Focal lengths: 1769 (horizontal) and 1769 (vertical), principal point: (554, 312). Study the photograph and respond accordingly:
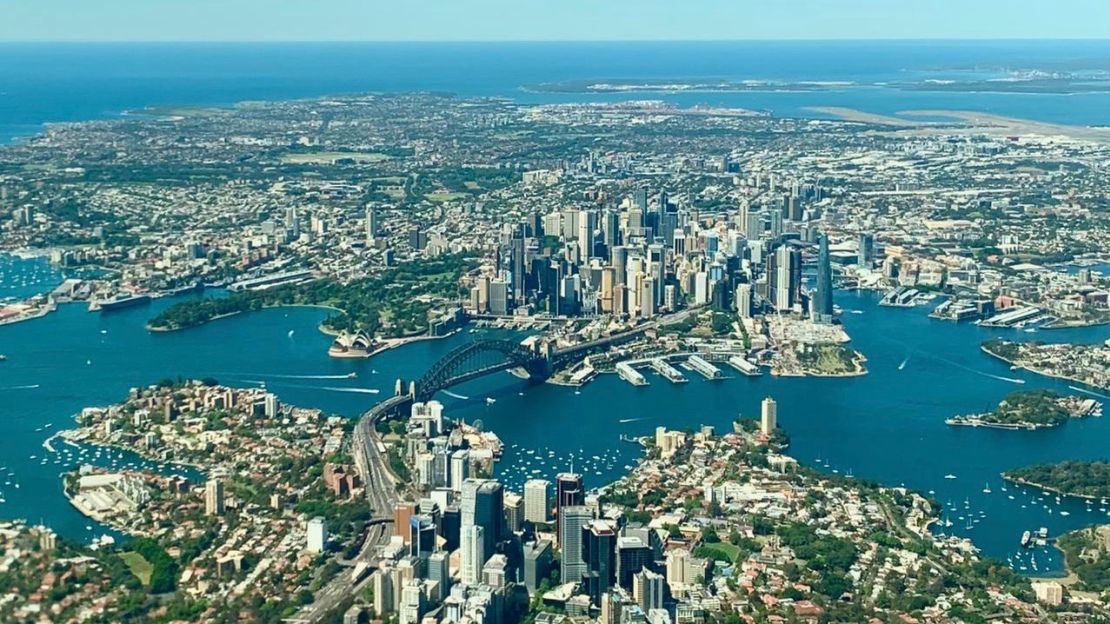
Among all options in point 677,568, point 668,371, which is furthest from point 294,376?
point 677,568

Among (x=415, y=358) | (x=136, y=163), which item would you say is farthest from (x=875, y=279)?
(x=136, y=163)

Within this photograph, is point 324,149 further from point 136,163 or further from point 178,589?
point 178,589

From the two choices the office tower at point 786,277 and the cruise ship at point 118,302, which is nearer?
the cruise ship at point 118,302

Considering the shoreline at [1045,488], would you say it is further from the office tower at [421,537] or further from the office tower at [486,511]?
the office tower at [421,537]

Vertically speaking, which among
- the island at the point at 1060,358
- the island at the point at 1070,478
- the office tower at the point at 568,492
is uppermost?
the office tower at the point at 568,492

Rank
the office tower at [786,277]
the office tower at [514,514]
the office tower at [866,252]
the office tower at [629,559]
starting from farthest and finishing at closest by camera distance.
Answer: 1. the office tower at [866,252]
2. the office tower at [786,277]
3. the office tower at [514,514]
4. the office tower at [629,559]

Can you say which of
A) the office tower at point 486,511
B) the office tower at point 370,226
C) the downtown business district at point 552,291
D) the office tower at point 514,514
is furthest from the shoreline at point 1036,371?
the office tower at point 370,226
